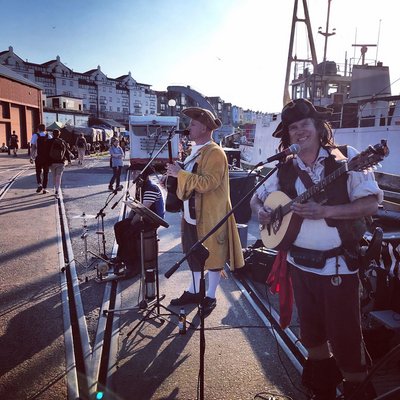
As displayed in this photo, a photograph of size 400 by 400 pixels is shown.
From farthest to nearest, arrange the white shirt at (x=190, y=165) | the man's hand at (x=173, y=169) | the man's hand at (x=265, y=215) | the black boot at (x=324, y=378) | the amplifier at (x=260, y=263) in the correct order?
1. the amplifier at (x=260, y=263)
2. the white shirt at (x=190, y=165)
3. the man's hand at (x=173, y=169)
4. the man's hand at (x=265, y=215)
5. the black boot at (x=324, y=378)

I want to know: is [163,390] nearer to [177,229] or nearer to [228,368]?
[228,368]

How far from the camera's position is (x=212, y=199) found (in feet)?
12.4

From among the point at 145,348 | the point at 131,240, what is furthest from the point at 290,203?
the point at 131,240

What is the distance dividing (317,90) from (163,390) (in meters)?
21.3

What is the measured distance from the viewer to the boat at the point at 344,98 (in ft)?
46.5

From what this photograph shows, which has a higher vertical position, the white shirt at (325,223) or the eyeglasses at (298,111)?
the eyeglasses at (298,111)

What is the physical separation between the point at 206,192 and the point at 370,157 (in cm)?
195

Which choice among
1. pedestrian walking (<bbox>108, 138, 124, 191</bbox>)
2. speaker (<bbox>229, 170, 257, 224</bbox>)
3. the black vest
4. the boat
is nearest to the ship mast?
the boat

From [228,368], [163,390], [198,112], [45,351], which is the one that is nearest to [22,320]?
[45,351]

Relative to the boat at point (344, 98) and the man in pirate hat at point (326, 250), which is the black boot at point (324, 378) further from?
the boat at point (344, 98)

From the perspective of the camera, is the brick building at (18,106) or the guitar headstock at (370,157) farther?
the brick building at (18,106)

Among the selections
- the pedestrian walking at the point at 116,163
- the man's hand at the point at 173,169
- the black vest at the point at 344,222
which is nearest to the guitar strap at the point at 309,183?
the black vest at the point at 344,222

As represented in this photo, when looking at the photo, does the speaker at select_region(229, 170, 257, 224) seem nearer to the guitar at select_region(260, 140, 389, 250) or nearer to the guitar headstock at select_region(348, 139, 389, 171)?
the guitar at select_region(260, 140, 389, 250)

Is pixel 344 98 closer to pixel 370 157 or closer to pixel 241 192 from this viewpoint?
pixel 241 192
